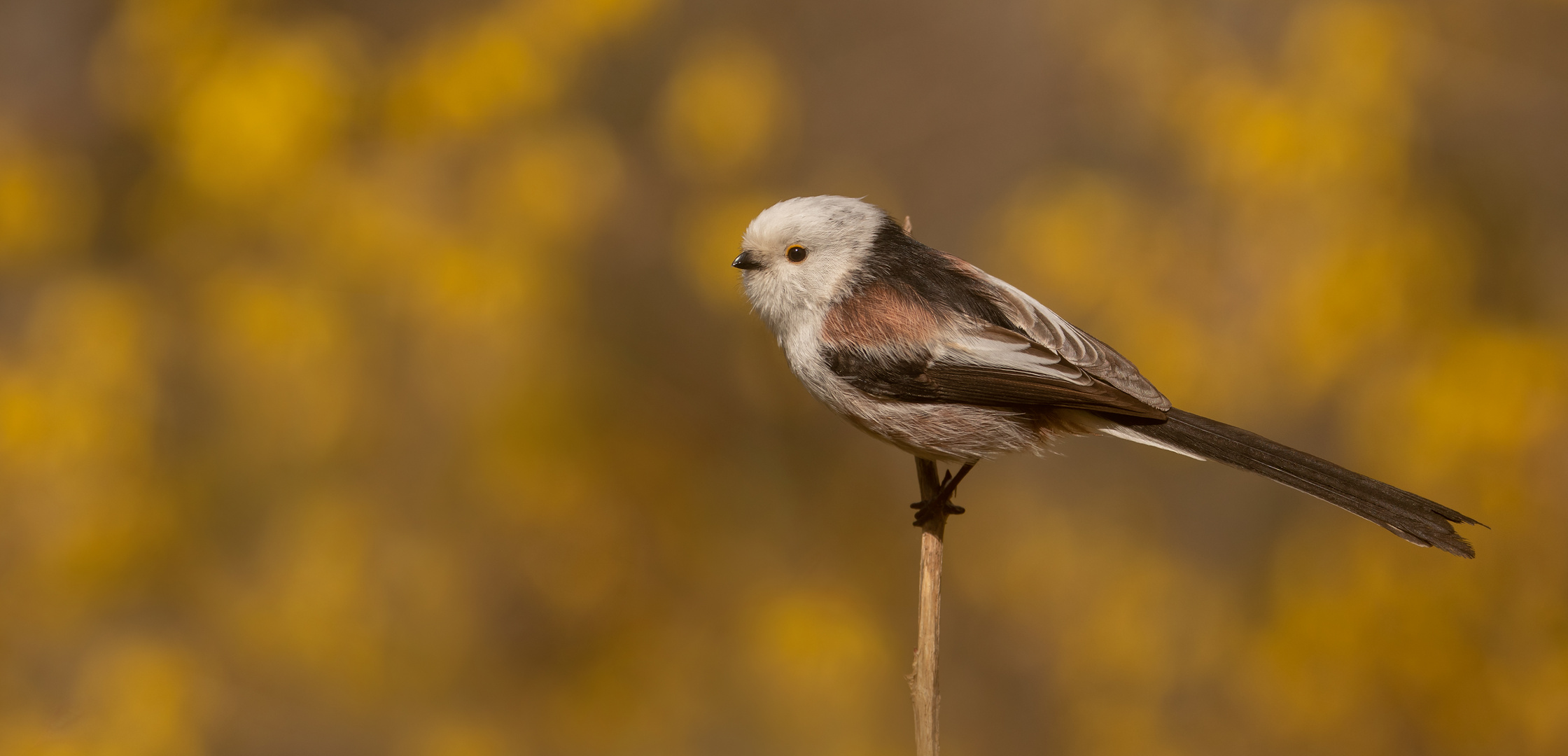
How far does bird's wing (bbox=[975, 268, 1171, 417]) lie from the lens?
168 centimetres

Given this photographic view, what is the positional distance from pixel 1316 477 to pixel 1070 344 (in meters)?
0.45

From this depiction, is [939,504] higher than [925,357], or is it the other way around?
[925,357]

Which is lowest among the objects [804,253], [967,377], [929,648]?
[929,648]

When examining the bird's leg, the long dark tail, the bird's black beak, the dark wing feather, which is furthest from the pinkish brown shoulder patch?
the long dark tail

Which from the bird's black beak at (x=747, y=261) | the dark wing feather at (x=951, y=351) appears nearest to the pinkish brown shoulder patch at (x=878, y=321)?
the dark wing feather at (x=951, y=351)

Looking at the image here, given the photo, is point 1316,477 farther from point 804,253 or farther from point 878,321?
point 804,253

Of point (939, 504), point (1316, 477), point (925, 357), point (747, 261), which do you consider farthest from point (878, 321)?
point (1316, 477)

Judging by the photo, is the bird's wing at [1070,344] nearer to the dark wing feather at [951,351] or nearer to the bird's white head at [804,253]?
the dark wing feather at [951,351]

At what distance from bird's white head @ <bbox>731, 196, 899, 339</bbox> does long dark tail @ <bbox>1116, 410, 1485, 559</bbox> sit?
21.6 inches

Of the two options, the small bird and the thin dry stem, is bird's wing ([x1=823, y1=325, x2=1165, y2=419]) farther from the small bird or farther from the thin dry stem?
the thin dry stem

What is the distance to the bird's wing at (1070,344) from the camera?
66.2 inches

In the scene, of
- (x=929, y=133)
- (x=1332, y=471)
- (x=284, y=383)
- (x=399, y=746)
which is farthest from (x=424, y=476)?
(x=1332, y=471)

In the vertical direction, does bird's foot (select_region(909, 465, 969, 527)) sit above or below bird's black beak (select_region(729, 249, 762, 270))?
below

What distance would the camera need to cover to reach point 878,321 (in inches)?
64.4
